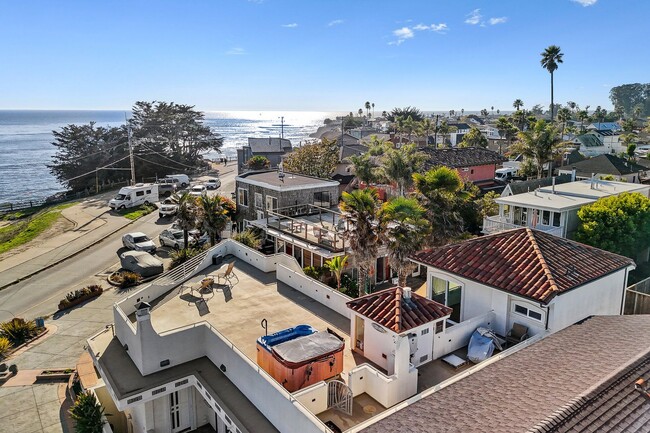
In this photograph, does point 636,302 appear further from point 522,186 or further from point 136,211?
point 136,211

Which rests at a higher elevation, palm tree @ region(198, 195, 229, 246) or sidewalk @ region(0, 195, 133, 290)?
palm tree @ region(198, 195, 229, 246)

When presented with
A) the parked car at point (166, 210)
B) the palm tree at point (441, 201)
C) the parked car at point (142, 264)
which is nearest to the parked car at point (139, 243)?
the parked car at point (142, 264)

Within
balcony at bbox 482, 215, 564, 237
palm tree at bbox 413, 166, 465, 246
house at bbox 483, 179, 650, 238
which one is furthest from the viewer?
balcony at bbox 482, 215, 564, 237

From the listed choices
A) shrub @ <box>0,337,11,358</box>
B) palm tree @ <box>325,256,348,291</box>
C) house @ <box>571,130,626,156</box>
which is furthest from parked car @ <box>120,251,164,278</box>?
house @ <box>571,130,626,156</box>

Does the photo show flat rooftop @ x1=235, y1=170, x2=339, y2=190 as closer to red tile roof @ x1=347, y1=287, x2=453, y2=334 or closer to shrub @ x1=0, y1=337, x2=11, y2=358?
shrub @ x1=0, y1=337, x2=11, y2=358

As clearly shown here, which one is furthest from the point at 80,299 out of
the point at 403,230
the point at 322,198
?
the point at 403,230

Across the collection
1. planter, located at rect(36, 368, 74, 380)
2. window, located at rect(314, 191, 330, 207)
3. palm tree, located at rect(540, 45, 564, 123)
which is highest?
palm tree, located at rect(540, 45, 564, 123)

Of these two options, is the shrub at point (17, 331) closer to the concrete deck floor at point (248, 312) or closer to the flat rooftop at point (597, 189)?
the concrete deck floor at point (248, 312)
